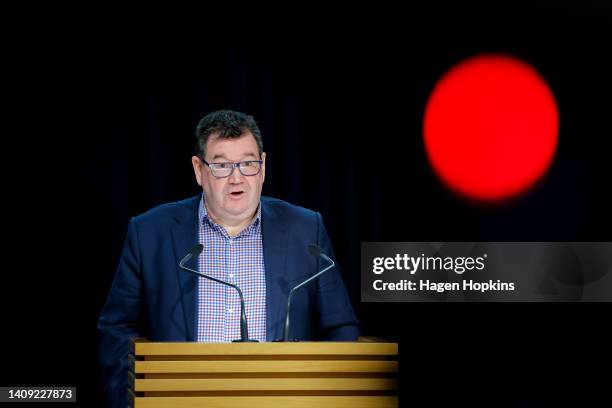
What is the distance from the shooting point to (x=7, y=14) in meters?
4.17

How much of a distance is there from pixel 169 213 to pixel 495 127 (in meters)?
2.01

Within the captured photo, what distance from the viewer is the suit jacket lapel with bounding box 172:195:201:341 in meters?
3.28

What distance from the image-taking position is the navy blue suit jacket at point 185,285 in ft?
10.8

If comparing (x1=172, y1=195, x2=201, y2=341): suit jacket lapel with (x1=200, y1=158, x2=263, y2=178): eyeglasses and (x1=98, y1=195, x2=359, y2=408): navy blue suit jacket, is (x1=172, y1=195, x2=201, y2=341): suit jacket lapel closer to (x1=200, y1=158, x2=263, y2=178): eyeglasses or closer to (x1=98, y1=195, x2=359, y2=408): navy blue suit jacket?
(x1=98, y1=195, x2=359, y2=408): navy blue suit jacket

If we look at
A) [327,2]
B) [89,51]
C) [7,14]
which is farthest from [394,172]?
[7,14]

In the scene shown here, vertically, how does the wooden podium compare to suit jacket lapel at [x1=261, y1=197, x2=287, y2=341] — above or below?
below

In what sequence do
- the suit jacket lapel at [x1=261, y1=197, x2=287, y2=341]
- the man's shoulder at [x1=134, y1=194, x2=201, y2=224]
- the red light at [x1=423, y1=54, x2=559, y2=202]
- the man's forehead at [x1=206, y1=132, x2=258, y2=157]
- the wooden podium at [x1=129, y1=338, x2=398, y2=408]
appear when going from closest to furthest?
the wooden podium at [x1=129, y1=338, x2=398, y2=408] → the suit jacket lapel at [x1=261, y1=197, x2=287, y2=341] → the man's forehead at [x1=206, y1=132, x2=258, y2=157] → the man's shoulder at [x1=134, y1=194, x2=201, y2=224] → the red light at [x1=423, y1=54, x2=559, y2=202]

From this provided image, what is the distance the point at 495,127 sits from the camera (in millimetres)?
4738

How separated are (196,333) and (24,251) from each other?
4.34ft

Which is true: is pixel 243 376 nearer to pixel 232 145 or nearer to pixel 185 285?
pixel 185 285

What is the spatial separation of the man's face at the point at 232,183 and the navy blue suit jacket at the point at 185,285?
11 cm

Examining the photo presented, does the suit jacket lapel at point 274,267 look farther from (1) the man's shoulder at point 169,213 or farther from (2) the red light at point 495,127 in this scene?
(2) the red light at point 495,127

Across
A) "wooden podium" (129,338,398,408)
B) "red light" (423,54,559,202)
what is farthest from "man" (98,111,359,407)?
"red light" (423,54,559,202)

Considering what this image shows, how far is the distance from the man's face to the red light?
149cm
